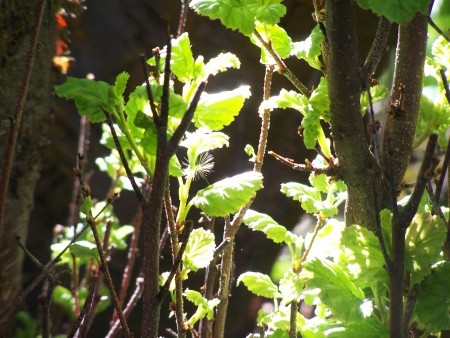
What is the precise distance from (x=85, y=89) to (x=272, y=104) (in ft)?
0.71

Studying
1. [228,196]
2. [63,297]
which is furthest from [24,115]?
[228,196]

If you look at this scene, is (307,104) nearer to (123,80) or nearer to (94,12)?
(123,80)

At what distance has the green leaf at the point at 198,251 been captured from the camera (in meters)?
0.58

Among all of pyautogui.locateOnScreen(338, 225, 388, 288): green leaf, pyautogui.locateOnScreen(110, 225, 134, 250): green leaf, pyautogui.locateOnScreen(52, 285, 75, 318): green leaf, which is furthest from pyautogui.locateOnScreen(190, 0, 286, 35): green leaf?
pyautogui.locateOnScreen(52, 285, 75, 318): green leaf

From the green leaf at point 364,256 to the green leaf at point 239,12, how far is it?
8.3 inches

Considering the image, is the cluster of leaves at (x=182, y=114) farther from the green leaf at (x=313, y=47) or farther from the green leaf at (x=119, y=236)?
the green leaf at (x=119, y=236)

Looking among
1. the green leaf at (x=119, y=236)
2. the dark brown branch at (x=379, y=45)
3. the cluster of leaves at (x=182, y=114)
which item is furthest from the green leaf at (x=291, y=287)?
the green leaf at (x=119, y=236)

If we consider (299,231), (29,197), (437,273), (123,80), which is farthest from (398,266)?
(299,231)

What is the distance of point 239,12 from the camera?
53 centimetres

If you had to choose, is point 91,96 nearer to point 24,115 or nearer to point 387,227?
point 387,227

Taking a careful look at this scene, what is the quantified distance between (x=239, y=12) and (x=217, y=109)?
0.09m

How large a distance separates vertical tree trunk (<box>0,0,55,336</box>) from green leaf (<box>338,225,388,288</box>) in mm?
609

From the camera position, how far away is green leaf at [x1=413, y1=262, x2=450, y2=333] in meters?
0.50

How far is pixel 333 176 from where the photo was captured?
2.04 feet
